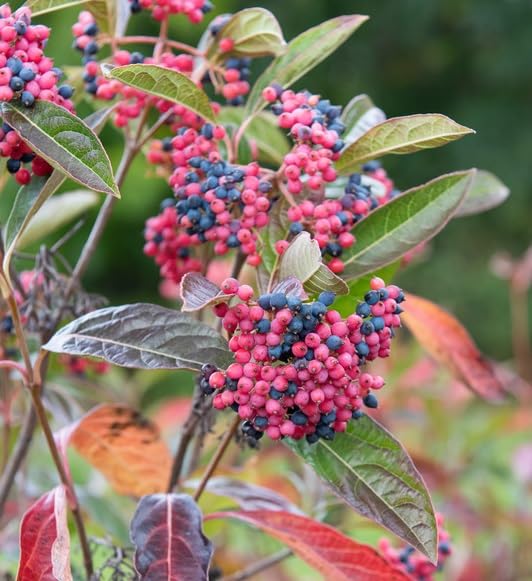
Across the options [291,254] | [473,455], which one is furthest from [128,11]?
[473,455]

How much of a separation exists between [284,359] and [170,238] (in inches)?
14.5

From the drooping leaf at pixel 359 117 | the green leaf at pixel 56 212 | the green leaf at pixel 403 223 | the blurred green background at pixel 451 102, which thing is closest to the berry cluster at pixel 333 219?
the green leaf at pixel 403 223

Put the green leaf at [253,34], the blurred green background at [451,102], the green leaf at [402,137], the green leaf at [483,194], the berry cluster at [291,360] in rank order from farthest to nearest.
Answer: the blurred green background at [451,102]
the green leaf at [483,194]
the green leaf at [253,34]
the green leaf at [402,137]
the berry cluster at [291,360]

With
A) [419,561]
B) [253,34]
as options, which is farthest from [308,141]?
[419,561]

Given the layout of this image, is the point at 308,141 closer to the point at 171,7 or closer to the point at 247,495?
the point at 171,7

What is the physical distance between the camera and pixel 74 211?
1562 millimetres

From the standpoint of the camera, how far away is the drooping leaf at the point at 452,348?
1.33 meters

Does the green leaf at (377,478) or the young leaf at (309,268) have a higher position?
the young leaf at (309,268)

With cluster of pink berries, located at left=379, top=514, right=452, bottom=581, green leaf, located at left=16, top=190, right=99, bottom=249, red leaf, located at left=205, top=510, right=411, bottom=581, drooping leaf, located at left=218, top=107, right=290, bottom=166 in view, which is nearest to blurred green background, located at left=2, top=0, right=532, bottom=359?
green leaf, located at left=16, top=190, right=99, bottom=249

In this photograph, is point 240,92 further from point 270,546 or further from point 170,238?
point 270,546

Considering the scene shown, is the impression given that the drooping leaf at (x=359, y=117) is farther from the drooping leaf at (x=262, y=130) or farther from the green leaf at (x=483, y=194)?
the green leaf at (x=483, y=194)

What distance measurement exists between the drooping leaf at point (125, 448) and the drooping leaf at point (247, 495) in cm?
6

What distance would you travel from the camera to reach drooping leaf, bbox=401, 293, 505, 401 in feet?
4.35

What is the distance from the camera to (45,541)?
1.01 meters
